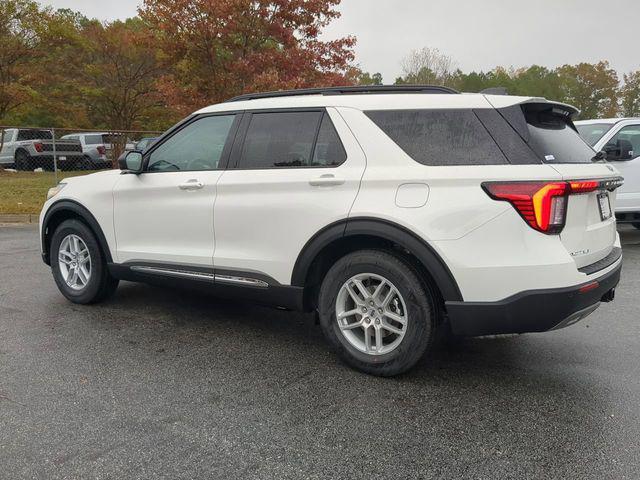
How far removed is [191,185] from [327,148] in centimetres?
116

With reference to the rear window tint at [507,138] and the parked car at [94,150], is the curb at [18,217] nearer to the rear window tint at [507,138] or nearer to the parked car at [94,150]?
the parked car at [94,150]

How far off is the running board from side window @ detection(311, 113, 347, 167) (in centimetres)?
93

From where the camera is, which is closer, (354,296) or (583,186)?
(583,186)

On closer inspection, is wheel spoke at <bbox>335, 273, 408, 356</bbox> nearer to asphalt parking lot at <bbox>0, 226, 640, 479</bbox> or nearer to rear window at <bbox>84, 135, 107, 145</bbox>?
asphalt parking lot at <bbox>0, 226, 640, 479</bbox>

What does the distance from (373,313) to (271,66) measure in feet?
35.9

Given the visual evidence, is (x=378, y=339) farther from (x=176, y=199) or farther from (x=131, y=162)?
(x=131, y=162)

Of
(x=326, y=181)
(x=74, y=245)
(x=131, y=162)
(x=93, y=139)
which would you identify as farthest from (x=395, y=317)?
(x=93, y=139)

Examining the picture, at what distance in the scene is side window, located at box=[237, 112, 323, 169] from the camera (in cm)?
376

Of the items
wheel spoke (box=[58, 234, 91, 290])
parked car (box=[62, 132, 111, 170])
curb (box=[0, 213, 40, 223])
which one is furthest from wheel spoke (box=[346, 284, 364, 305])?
parked car (box=[62, 132, 111, 170])

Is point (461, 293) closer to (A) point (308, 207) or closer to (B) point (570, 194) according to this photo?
(B) point (570, 194)

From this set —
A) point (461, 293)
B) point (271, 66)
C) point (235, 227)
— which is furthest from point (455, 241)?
point (271, 66)

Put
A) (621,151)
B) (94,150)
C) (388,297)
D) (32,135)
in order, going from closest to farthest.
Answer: (388,297)
(621,151)
(32,135)
(94,150)

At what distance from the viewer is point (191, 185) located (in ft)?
13.7

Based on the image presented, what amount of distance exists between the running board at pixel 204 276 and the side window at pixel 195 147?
2.65ft
